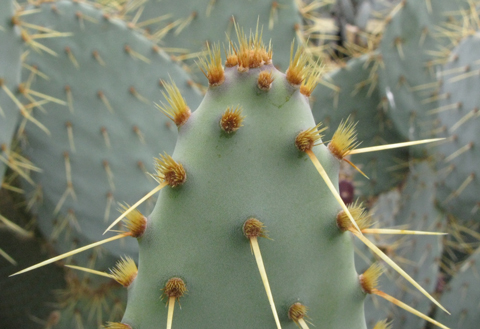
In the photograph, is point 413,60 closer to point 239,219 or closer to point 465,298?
point 465,298

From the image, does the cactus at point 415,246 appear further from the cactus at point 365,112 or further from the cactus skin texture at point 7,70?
the cactus skin texture at point 7,70

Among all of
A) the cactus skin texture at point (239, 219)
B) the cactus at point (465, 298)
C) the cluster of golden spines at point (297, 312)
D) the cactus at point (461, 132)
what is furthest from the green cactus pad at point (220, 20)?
the cluster of golden spines at point (297, 312)

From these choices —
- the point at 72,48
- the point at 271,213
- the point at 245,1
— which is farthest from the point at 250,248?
the point at 245,1

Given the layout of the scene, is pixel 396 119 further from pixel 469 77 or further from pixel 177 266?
pixel 177 266

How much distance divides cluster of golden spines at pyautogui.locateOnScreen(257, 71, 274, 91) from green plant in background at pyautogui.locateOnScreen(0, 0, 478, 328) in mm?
774

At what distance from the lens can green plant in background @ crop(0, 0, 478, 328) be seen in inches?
50.1

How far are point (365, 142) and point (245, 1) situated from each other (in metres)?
0.78

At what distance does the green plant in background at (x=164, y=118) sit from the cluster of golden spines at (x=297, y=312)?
726 mm

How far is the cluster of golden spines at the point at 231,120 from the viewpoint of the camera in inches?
20.6

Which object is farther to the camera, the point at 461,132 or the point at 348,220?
the point at 461,132

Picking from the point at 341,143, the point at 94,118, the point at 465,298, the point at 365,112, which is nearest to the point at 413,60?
the point at 365,112

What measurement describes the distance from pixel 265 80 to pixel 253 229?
176mm

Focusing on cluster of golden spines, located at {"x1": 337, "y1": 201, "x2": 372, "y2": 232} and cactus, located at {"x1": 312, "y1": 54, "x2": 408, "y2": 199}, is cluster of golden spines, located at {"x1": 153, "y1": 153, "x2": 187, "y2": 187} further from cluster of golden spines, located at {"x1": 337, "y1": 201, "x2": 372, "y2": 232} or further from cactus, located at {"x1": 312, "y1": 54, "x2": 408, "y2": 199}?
cactus, located at {"x1": 312, "y1": 54, "x2": 408, "y2": 199}

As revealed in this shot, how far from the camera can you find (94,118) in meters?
1.28
